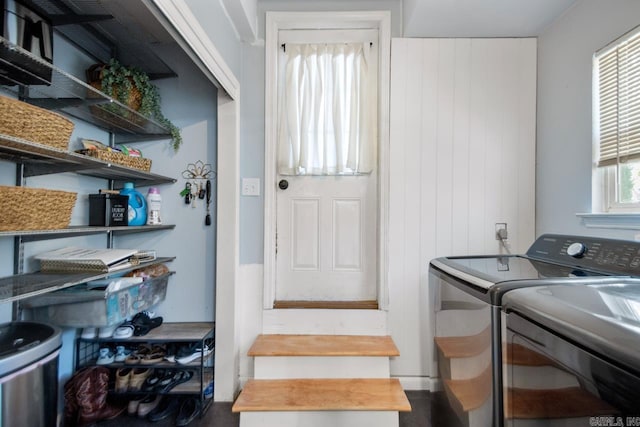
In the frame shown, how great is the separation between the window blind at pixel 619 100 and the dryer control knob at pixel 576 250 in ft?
1.76

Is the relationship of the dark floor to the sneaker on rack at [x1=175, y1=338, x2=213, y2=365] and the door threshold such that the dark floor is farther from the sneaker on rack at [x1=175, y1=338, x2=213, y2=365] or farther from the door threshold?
the door threshold

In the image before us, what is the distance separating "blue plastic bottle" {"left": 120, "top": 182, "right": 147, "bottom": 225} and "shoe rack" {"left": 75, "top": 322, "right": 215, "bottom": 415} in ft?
2.21

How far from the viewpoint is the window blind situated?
4.17 feet

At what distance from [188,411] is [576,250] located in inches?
83.3

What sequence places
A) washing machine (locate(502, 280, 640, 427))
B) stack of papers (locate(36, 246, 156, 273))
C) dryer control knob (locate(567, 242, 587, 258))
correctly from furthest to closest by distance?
stack of papers (locate(36, 246, 156, 273)), dryer control knob (locate(567, 242, 587, 258)), washing machine (locate(502, 280, 640, 427))

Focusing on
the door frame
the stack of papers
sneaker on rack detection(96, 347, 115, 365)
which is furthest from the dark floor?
the stack of papers

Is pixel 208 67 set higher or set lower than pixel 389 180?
higher

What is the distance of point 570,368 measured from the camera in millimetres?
614

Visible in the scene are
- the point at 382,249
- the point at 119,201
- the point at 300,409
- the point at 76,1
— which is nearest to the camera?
the point at 76,1

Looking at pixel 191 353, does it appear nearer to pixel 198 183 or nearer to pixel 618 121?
pixel 198 183

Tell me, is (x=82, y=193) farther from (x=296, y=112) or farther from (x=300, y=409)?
(x=300, y=409)

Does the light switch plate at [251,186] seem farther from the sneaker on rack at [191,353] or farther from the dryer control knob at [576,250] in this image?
the dryer control knob at [576,250]

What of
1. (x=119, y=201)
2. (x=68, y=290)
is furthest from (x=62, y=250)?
(x=119, y=201)

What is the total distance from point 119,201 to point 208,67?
2.87 feet
